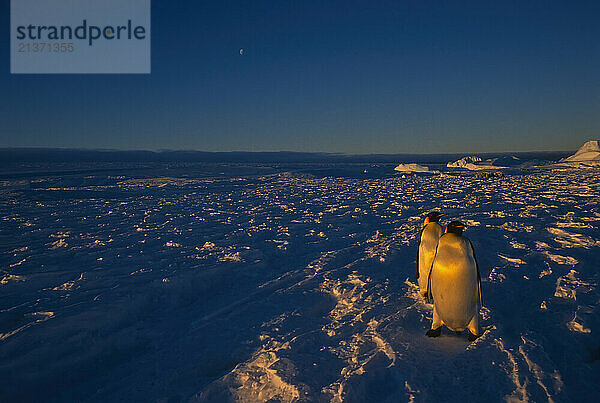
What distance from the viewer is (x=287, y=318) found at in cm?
344

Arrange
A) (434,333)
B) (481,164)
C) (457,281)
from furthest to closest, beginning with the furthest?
(481,164) < (434,333) < (457,281)

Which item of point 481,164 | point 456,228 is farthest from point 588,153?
point 456,228

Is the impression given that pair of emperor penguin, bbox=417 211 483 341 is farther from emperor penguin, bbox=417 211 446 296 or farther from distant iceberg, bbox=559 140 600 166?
distant iceberg, bbox=559 140 600 166

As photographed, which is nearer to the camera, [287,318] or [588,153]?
[287,318]

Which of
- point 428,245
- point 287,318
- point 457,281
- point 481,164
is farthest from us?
point 481,164

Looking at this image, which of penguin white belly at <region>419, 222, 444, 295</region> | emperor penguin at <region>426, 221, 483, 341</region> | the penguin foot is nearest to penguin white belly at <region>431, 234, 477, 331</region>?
emperor penguin at <region>426, 221, 483, 341</region>

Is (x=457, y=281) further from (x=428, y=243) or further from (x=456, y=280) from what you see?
(x=428, y=243)

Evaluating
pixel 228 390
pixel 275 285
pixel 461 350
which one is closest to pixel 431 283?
pixel 461 350

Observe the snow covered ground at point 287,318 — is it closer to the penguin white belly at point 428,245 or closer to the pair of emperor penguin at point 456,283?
the pair of emperor penguin at point 456,283

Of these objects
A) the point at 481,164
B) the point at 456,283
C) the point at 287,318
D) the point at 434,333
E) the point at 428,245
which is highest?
the point at 481,164

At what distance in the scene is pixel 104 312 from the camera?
3.69m

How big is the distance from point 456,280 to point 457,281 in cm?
1

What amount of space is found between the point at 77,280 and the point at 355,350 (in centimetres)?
390

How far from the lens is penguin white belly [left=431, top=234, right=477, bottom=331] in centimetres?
258
